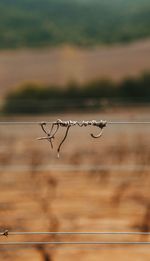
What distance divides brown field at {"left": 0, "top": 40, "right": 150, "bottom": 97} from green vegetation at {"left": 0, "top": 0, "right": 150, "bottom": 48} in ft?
34.1

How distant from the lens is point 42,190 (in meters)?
8.55

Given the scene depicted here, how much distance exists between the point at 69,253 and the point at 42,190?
295 cm

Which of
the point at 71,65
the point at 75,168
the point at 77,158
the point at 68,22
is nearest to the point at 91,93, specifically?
the point at 71,65

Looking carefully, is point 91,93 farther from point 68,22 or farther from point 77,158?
point 68,22

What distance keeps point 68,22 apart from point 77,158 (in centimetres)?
4769

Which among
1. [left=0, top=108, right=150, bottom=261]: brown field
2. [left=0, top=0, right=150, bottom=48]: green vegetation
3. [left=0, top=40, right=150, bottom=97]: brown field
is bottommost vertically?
[left=0, top=108, right=150, bottom=261]: brown field

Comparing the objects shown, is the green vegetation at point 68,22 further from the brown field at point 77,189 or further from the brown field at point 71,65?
the brown field at point 77,189

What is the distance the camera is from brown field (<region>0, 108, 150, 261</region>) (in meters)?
5.76

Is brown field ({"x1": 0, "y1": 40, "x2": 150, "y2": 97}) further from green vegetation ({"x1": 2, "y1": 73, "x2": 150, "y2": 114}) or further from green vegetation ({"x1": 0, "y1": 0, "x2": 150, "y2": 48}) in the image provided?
green vegetation ({"x1": 0, "y1": 0, "x2": 150, "y2": 48})

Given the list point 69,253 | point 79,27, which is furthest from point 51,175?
point 79,27

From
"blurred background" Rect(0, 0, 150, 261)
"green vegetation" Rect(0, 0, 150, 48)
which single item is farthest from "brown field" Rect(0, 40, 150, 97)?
A: "green vegetation" Rect(0, 0, 150, 48)

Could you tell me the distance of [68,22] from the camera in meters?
58.0

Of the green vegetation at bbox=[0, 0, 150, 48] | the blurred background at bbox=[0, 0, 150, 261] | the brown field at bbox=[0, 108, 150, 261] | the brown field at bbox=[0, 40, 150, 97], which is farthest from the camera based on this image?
the green vegetation at bbox=[0, 0, 150, 48]

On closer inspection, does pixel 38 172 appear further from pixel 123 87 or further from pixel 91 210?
pixel 123 87
